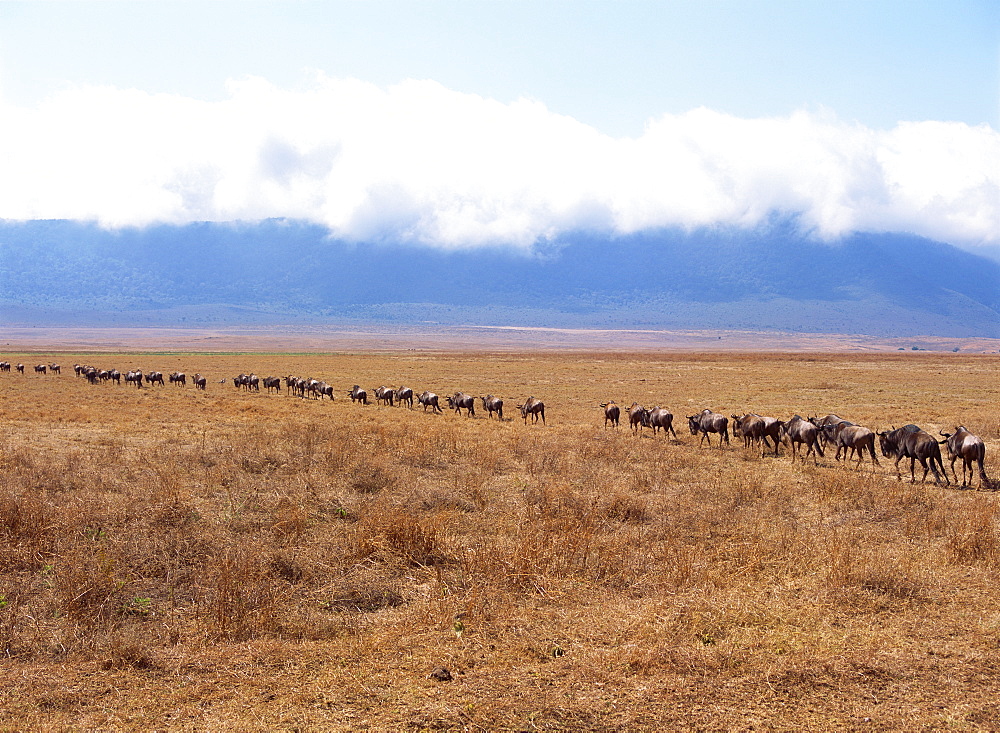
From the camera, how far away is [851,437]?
1745cm

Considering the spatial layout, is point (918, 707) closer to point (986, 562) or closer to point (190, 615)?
point (986, 562)

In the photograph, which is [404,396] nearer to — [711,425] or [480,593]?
[711,425]

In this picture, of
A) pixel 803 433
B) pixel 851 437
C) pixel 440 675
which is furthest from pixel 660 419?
pixel 440 675

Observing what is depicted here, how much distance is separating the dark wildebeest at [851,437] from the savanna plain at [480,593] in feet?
3.71

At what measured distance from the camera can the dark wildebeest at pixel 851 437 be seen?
1697 centimetres

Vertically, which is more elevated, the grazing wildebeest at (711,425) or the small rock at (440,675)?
the grazing wildebeest at (711,425)

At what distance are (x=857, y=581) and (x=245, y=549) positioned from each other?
7.27 metres

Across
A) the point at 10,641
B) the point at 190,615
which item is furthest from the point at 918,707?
the point at 10,641

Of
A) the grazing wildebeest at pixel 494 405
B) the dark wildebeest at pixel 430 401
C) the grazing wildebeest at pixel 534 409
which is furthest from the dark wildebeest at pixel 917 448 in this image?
the dark wildebeest at pixel 430 401

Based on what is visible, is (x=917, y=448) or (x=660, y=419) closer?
(x=917, y=448)

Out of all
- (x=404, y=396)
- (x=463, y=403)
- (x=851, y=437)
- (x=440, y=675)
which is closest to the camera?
(x=440, y=675)

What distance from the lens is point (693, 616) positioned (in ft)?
23.4

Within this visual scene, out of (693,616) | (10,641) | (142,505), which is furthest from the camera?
(142,505)

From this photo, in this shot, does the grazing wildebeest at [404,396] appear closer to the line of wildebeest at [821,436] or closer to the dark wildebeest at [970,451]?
the line of wildebeest at [821,436]
